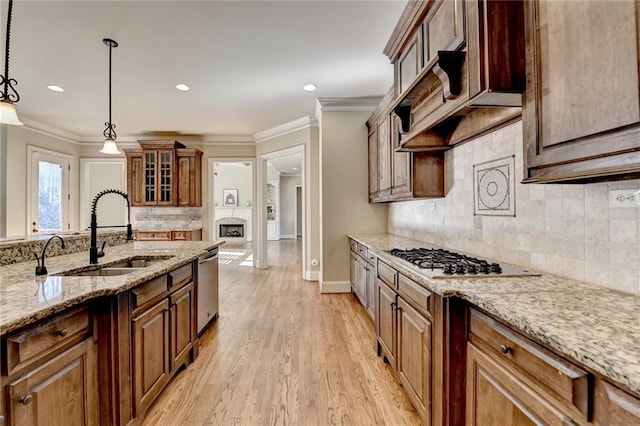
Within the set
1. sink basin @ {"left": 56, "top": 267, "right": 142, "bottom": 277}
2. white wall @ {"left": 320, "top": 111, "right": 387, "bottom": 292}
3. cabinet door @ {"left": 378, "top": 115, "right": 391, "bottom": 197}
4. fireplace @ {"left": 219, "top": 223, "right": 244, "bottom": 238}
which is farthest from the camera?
fireplace @ {"left": 219, "top": 223, "right": 244, "bottom": 238}

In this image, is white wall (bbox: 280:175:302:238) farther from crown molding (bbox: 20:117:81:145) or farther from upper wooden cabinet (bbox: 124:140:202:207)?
crown molding (bbox: 20:117:81:145)

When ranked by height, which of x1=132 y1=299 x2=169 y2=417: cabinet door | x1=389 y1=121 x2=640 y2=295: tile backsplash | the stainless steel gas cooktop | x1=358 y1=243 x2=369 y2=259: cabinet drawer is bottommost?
x1=132 y1=299 x2=169 y2=417: cabinet door

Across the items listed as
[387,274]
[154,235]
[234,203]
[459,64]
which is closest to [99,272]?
[387,274]

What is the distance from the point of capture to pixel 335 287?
14.3ft

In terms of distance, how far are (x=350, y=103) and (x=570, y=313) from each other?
381 cm

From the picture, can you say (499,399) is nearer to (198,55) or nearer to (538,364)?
(538,364)

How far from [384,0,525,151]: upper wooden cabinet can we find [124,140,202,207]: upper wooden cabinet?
4.82m

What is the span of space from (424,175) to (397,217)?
1261 millimetres

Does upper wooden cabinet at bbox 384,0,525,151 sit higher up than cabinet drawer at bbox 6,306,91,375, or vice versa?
upper wooden cabinet at bbox 384,0,525,151

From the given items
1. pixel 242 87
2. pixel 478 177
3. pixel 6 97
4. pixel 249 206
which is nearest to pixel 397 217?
pixel 478 177

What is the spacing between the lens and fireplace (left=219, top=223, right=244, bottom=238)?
36.6 ft

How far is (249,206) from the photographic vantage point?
36.4ft

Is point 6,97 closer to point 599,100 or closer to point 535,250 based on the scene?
point 599,100

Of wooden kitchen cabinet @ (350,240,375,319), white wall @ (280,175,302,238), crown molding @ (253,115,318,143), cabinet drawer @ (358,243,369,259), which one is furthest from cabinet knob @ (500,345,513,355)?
white wall @ (280,175,302,238)
